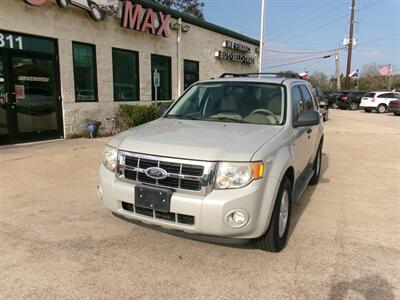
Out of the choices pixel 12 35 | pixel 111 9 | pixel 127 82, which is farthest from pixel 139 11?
pixel 12 35

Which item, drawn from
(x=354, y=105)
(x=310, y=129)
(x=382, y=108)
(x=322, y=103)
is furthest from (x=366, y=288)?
(x=354, y=105)

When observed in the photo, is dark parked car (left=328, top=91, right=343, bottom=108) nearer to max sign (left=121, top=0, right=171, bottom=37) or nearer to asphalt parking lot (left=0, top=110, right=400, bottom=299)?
max sign (left=121, top=0, right=171, bottom=37)

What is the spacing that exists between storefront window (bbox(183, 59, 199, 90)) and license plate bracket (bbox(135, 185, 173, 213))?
13.8m

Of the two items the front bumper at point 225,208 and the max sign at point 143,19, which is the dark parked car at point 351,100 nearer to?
the max sign at point 143,19

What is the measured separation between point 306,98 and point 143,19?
9.39 metres

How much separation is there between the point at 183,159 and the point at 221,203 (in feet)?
1.69

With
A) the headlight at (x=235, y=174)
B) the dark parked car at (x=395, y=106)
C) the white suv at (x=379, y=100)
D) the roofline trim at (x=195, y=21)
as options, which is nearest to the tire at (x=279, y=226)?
the headlight at (x=235, y=174)

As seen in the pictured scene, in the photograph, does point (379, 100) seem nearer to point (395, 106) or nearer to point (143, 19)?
point (395, 106)

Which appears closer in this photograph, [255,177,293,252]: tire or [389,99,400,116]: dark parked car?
[255,177,293,252]: tire

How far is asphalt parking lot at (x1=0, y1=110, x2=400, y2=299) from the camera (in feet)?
10.2

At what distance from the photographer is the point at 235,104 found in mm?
4680

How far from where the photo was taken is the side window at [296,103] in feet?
15.1

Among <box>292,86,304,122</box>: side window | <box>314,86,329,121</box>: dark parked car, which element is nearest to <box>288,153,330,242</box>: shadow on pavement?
<box>292,86,304,122</box>: side window

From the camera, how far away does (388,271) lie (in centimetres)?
346
